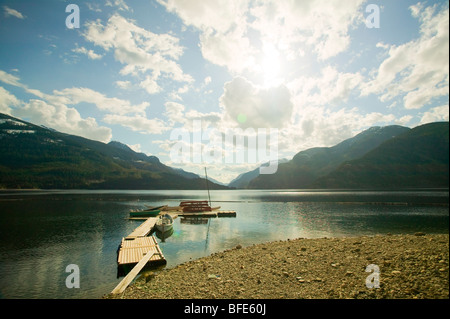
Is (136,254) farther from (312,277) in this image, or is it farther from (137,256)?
(312,277)

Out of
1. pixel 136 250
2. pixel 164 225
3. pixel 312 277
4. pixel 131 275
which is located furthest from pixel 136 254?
pixel 312 277

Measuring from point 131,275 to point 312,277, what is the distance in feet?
47.9

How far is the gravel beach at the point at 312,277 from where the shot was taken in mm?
11969

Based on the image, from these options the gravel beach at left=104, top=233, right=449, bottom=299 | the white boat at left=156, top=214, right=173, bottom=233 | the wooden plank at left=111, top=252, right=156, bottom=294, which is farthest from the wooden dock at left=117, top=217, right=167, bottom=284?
the white boat at left=156, top=214, right=173, bottom=233

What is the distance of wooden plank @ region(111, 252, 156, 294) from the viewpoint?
15.8 meters

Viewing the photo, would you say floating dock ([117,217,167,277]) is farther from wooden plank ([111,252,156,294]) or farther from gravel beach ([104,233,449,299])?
gravel beach ([104,233,449,299])

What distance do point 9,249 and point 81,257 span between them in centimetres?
1301

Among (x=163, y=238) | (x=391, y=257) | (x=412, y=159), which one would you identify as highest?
(x=412, y=159)

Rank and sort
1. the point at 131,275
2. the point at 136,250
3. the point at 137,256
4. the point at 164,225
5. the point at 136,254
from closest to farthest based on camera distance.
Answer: the point at 131,275
the point at 137,256
the point at 136,254
the point at 136,250
the point at 164,225

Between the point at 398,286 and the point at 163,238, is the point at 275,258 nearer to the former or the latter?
the point at 398,286

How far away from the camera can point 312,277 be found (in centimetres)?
1549

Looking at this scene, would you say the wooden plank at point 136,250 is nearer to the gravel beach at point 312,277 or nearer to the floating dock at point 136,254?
the floating dock at point 136,254
